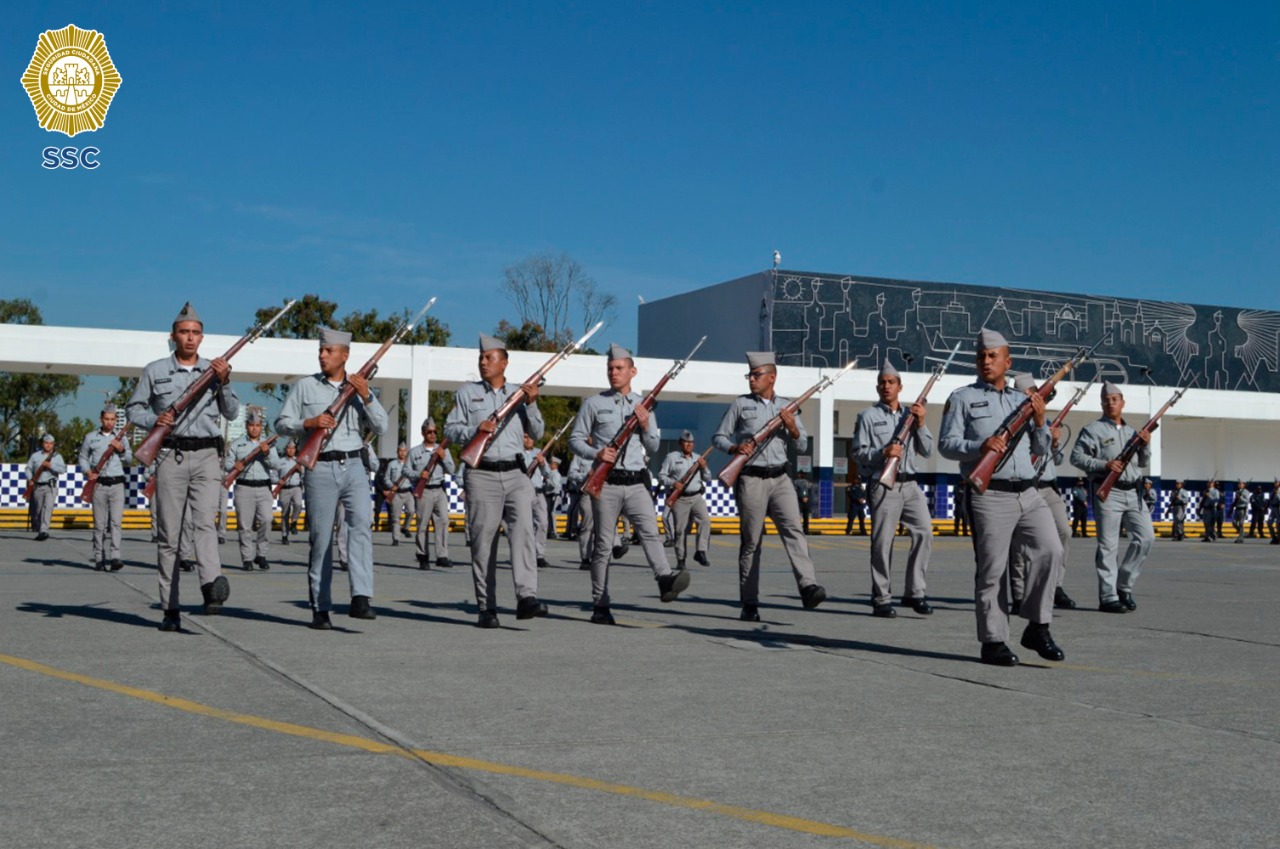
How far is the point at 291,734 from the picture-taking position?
5.70 m

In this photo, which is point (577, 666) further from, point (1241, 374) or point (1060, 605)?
point (1241, 374)

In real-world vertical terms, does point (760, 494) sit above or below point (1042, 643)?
above

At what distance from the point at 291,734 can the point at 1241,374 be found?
56041 millimetres

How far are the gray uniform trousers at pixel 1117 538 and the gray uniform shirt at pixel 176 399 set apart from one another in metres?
7.61

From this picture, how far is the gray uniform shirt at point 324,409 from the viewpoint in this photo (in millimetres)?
9898

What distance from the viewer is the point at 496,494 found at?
10.2 metres

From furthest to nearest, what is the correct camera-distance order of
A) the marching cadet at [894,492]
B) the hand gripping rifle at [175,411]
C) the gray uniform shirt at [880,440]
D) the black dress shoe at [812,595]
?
the gray uniform shirt at [880,440]
the marching cadet at [894,492]
the black dress shoe at [812,595]
the hand gripping rifle at [175,411]

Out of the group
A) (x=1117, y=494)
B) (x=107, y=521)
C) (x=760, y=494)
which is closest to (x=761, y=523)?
(x=760, y=494)

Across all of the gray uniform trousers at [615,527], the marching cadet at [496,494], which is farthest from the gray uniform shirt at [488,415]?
the gray uniform trousers at [615,527]

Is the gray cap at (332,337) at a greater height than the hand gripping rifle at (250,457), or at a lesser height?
greater

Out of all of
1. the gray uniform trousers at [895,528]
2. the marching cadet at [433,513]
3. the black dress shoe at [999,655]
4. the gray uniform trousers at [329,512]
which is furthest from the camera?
the marching cadet at [433,513]

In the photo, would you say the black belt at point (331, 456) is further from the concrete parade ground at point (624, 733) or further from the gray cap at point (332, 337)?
the concrete parade ground at point (624, 733)

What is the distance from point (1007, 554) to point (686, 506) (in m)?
11.4

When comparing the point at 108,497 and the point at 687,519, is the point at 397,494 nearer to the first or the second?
the point at 687,519
